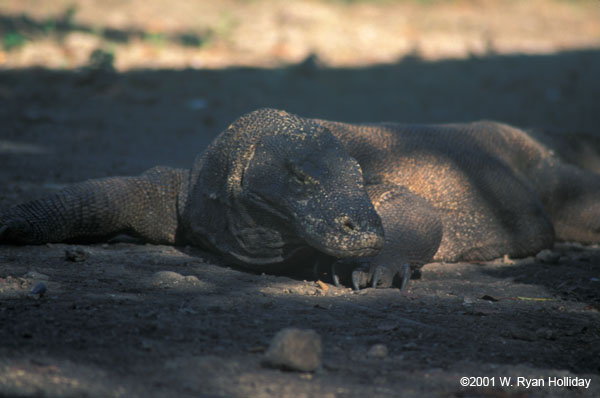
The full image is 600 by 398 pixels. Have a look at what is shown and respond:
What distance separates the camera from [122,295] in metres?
2.68

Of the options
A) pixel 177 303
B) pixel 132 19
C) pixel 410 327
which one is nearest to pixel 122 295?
pixel 177 303

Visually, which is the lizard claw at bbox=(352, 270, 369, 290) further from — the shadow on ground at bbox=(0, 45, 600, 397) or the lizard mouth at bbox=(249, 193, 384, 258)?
the lizard mouth at bbox=(249, 193, 384, 258)

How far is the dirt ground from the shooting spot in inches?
80.7

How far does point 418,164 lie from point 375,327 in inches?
72.5

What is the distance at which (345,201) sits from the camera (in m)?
2.92

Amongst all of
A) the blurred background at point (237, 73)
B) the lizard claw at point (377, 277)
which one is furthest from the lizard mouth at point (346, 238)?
the blurred background at point (237, 73)

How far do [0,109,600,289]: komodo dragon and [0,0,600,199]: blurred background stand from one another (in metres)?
0.88

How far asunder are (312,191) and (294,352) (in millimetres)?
1096

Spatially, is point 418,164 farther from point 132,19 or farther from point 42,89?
point 132,19

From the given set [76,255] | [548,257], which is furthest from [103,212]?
[548,257]

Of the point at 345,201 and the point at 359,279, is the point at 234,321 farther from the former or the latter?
the point at 359,279

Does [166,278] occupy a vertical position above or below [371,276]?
below

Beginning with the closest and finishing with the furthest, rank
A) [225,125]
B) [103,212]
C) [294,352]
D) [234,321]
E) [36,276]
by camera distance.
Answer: [294,352], [234,321], [36,276], [103,212], [225,125]

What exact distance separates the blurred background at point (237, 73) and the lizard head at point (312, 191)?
2.03 meters
